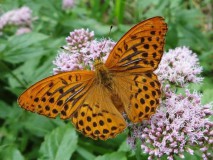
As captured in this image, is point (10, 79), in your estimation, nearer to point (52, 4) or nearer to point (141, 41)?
point (52, 4)

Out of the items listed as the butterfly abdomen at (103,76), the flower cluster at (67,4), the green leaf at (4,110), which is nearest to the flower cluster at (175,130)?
the butterfly abdomen at (103,76)

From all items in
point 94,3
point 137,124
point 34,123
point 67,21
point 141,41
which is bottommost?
point 34,123

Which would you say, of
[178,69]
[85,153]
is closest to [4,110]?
[85,153]

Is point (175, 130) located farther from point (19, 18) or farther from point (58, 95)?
point (19, 18)

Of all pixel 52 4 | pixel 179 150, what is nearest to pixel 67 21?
pixel 52 4

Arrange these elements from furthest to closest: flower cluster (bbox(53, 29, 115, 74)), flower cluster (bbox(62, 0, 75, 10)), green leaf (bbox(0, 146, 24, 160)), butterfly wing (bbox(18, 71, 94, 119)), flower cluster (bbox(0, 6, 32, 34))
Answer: flower cluster (bbox(62, 0, 75, 10)), flower cluster (bbox(0, 6, 32, 34)), green leaf (bbox(0, 146, 24, 160)), flower cluster (bbox(53, 29, 115, 74)), butterfly wing (bbox(18, 71, 94, 119))

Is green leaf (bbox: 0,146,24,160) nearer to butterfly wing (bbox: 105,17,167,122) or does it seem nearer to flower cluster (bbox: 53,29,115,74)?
flower cluster (bbox: 53,29,115,74)

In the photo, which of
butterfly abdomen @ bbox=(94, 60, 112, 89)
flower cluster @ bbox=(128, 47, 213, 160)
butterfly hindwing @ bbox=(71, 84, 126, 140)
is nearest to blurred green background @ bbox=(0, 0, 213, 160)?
flower cluster @ bbox=(128, 47, 213, 160)
